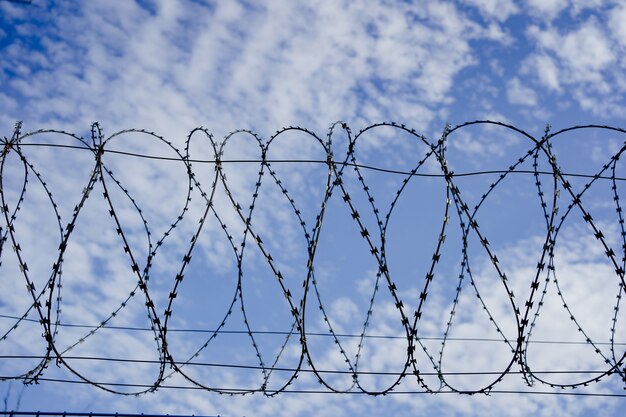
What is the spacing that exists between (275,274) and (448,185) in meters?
2.08

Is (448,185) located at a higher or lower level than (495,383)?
higher

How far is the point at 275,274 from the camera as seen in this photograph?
23.9 feet

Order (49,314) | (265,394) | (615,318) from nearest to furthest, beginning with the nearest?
(49,314) → (265,394) → (615,318)

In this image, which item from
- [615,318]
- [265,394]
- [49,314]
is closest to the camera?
[49,314]

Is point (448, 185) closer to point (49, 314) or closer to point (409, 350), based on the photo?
point (409, 350)

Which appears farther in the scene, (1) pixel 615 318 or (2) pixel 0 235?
(1) pixel 615 318

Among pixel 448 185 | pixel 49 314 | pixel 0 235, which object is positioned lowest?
pixel 49 314

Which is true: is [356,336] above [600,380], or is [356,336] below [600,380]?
above

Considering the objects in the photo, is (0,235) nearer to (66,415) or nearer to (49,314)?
(49,314)

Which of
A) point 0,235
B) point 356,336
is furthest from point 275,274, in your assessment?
point 0,235

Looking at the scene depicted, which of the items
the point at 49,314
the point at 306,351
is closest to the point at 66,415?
the point at 49,314

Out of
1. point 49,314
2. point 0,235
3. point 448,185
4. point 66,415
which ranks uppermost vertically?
point 448,185

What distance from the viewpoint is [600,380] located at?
7703mm

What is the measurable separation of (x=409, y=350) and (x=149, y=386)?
2629 millimetres
